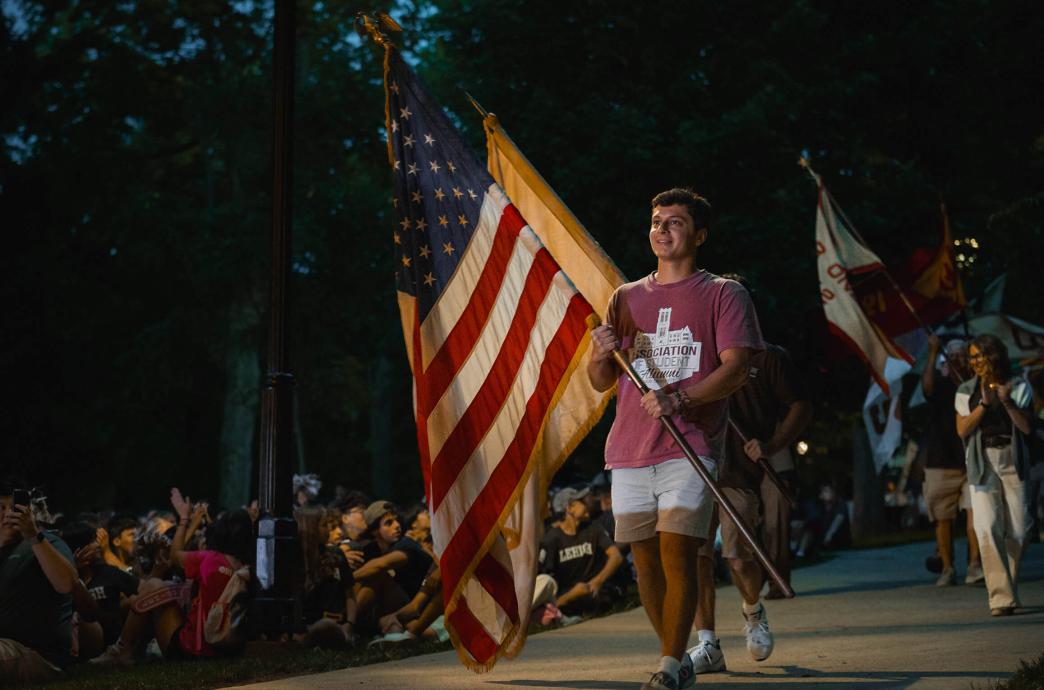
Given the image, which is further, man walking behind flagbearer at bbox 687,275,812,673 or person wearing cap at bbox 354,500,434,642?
person wearing cap at bbox 354,500,434,642

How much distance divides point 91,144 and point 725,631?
24209 mm

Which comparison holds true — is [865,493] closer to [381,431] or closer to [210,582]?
[381,431]

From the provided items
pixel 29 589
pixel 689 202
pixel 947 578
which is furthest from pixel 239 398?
pixel 689 202

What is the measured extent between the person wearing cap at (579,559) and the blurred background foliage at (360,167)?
7.71m

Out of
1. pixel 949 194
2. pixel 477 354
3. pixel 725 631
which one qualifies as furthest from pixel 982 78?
pixel 477 354

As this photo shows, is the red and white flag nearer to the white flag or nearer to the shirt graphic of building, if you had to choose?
the white flag

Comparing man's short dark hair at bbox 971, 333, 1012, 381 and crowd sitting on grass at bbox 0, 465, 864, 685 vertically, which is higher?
man's short dark hair at bbox 971, 333, 1012, 381

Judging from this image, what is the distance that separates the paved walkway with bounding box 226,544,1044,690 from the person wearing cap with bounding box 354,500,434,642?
1474mm

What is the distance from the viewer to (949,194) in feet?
83.0

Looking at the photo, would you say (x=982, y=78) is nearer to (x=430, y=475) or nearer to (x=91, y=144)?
(x=91, y=144)

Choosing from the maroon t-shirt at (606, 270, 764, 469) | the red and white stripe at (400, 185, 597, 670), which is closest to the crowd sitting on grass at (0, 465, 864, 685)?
the red and white stripe at (400, 185, 597, 670)

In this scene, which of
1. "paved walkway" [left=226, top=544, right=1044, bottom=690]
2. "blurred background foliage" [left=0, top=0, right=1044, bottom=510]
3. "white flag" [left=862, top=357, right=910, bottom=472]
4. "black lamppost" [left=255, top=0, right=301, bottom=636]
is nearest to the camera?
"paved walkway" [left=226, top=544, right=1044, bottom=690]

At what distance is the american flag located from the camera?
754 centimetres

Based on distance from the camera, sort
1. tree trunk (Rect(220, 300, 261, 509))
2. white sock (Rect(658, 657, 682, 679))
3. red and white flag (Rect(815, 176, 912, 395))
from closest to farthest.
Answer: white sock (Rect(658, 657, 682, 679)), red and white flag (Rect(815, 176, 912, 395)), tree trunk (Rect(220, 300, 261, 509))
